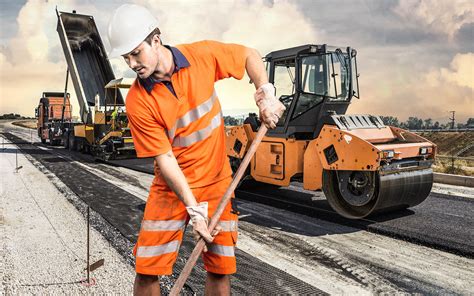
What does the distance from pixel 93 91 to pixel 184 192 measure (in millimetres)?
14652

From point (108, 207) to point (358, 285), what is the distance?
417 centimetres

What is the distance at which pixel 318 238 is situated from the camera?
16.9ft

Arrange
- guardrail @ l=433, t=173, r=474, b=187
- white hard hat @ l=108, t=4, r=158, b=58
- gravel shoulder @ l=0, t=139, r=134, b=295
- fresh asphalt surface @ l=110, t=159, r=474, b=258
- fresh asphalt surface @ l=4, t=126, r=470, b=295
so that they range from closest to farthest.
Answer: white hard hat @ l=108, t=4, r=158, b=58
gravel shoulder @ l=0, t=139, r=134, b=295
fresh asphalt surface @ l=4, t=126, r=470, b=295
fresh asphalt surface @ l=110, t=159, r=474, b=258
guardrail @ l=433, t=173, r=474, b=187

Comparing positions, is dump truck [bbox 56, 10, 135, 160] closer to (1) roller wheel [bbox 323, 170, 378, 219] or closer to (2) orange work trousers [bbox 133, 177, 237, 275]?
(1) roller wheel [bbox 323, 170, 378, 219]

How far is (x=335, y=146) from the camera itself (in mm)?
5930

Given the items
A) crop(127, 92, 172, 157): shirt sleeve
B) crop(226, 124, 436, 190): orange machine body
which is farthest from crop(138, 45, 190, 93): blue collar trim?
crop(226, 124, 436, 190): orange machine body

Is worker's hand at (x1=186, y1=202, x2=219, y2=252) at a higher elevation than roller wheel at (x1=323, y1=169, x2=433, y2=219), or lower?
higher

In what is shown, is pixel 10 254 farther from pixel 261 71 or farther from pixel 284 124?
pixel 284 124

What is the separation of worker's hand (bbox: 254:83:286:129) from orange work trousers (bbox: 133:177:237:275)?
0.48m

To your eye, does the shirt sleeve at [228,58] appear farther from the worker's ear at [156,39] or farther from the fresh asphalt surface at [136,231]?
the fresh asphalt surface at [136,231]

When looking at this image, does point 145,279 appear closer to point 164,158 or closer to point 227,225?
point 227,225

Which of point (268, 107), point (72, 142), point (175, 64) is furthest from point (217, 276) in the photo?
point (72, 142)

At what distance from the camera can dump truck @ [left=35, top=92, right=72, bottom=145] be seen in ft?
68.7

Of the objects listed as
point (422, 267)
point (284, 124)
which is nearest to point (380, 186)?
point (422, 267)
